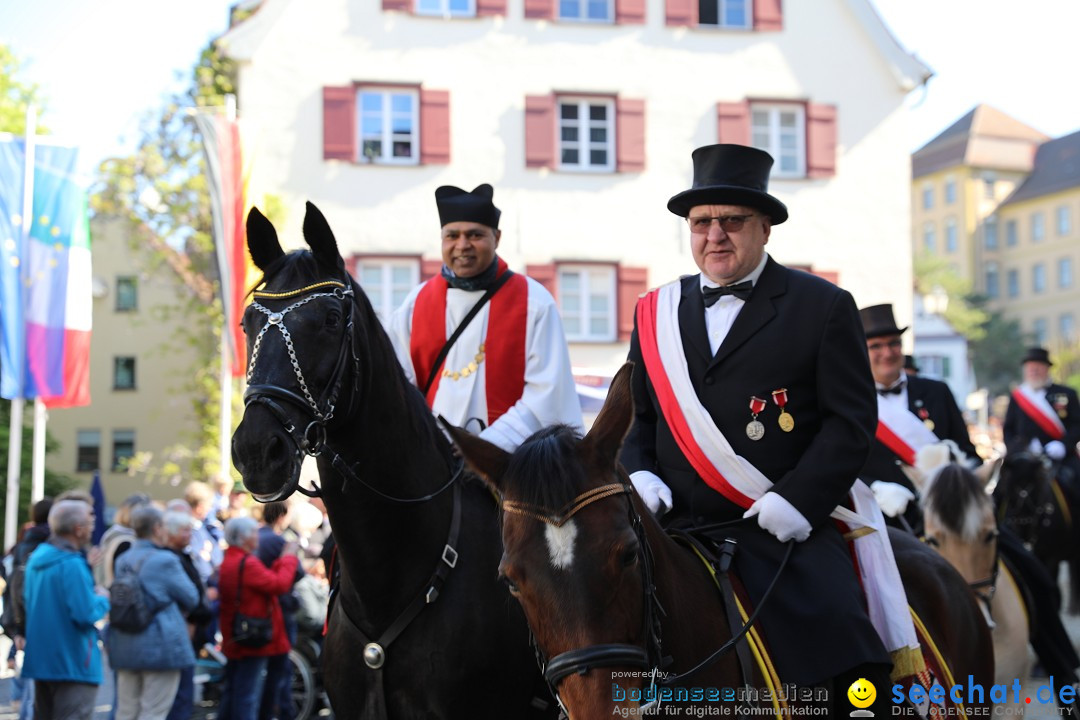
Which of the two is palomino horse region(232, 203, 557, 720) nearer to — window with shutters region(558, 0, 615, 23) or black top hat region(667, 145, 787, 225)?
black top hat region(667, 145, 787, 225)

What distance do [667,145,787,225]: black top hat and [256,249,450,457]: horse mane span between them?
1.17 m

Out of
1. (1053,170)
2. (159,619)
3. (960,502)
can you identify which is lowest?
(159,619)

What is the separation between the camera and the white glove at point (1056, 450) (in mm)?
12180

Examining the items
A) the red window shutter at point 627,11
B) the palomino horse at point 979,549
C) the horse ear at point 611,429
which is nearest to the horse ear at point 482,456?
the horse ear at point 611,429

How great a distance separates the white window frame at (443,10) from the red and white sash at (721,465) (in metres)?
19.8

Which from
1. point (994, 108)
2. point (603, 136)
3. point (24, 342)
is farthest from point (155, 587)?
point (994, 108)

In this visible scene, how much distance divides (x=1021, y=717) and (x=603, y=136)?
18.8 metres

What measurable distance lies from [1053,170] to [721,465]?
298 feet

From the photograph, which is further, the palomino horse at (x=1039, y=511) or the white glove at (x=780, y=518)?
the palomino horse at (x=1039, y=511)

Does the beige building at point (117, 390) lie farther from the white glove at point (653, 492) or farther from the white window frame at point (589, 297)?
the white glove at point (653, 492)

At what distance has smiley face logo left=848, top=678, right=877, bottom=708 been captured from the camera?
3566mm

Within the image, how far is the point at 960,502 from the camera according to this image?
22.2ft

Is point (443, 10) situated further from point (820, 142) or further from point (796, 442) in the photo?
point (796, 442)

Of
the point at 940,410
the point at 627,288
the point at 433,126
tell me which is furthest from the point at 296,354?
the point at 627,288
